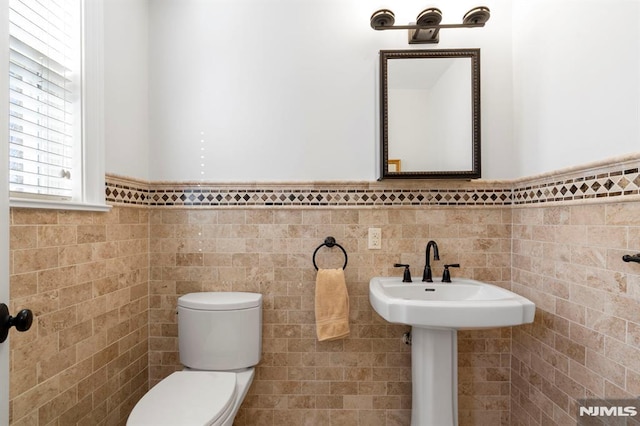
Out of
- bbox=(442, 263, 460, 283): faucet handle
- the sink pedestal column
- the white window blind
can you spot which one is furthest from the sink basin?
the white window blind

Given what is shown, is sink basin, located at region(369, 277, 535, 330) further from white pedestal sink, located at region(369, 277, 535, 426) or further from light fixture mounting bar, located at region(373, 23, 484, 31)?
light fixture mounting bar, located at region(373, 23, 484, 31)

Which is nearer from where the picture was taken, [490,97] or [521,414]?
[521,414]

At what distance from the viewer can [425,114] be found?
Result: 1654 mm

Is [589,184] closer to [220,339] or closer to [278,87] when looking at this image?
[278,87]

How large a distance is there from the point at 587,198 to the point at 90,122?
2.07 m

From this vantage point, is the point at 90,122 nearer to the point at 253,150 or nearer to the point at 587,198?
the point at 253,150

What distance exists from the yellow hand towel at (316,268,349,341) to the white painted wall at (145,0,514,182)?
549 millimetres

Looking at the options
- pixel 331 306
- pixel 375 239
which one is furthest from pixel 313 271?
pixel 375 239

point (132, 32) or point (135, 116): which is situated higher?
point (132, 32)

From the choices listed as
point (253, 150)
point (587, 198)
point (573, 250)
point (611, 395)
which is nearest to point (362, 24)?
point (253, 150)

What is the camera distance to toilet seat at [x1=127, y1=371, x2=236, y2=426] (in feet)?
3.64

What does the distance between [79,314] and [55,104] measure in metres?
0.85

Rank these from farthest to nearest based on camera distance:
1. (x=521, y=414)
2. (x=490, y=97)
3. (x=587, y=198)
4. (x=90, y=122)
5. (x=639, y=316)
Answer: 1. (x=490, y=97)
2. (x=521, y=414)
3. (x=90, y=122)
4. (x=587, y=198)
5. (x=639, y=316)

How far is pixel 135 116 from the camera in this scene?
1.68 m
